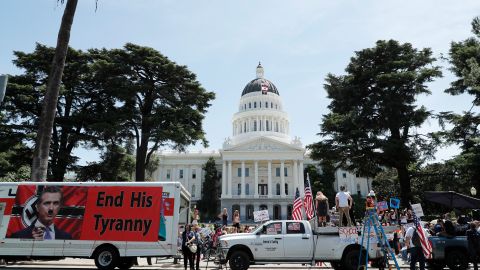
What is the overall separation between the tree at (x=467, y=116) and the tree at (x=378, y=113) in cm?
138

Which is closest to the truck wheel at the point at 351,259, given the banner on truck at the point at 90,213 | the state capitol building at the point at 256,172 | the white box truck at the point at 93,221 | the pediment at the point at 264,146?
the white box truck at the point at 93,221

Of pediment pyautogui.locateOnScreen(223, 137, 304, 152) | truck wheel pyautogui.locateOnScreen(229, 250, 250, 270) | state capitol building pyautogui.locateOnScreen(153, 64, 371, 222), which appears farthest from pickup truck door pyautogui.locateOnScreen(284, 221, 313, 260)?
Answer: pediment pyautogui.locateOnScreen(223, 137, 304, 152)

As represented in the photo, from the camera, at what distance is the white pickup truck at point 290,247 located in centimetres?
1186

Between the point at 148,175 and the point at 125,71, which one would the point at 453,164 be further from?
the point at 148,175

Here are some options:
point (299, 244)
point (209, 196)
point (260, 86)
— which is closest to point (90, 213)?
point (299, 244)

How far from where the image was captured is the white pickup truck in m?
11.9

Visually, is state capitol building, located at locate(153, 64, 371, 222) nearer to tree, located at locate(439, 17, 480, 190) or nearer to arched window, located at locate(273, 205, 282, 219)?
arched window, located at locate(273, 205, 282, 219)

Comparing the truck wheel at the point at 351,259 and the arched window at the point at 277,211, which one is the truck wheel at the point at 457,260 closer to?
the truck wheel at the point at 351,259

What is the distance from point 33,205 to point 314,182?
191ft

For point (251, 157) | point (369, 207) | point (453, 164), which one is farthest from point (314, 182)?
point (369, 207)

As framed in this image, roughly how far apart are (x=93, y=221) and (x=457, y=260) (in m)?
13.2

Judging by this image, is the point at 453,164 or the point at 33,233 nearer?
the point at 33,233

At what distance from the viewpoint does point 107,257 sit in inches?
509

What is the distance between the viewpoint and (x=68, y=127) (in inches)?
1041
